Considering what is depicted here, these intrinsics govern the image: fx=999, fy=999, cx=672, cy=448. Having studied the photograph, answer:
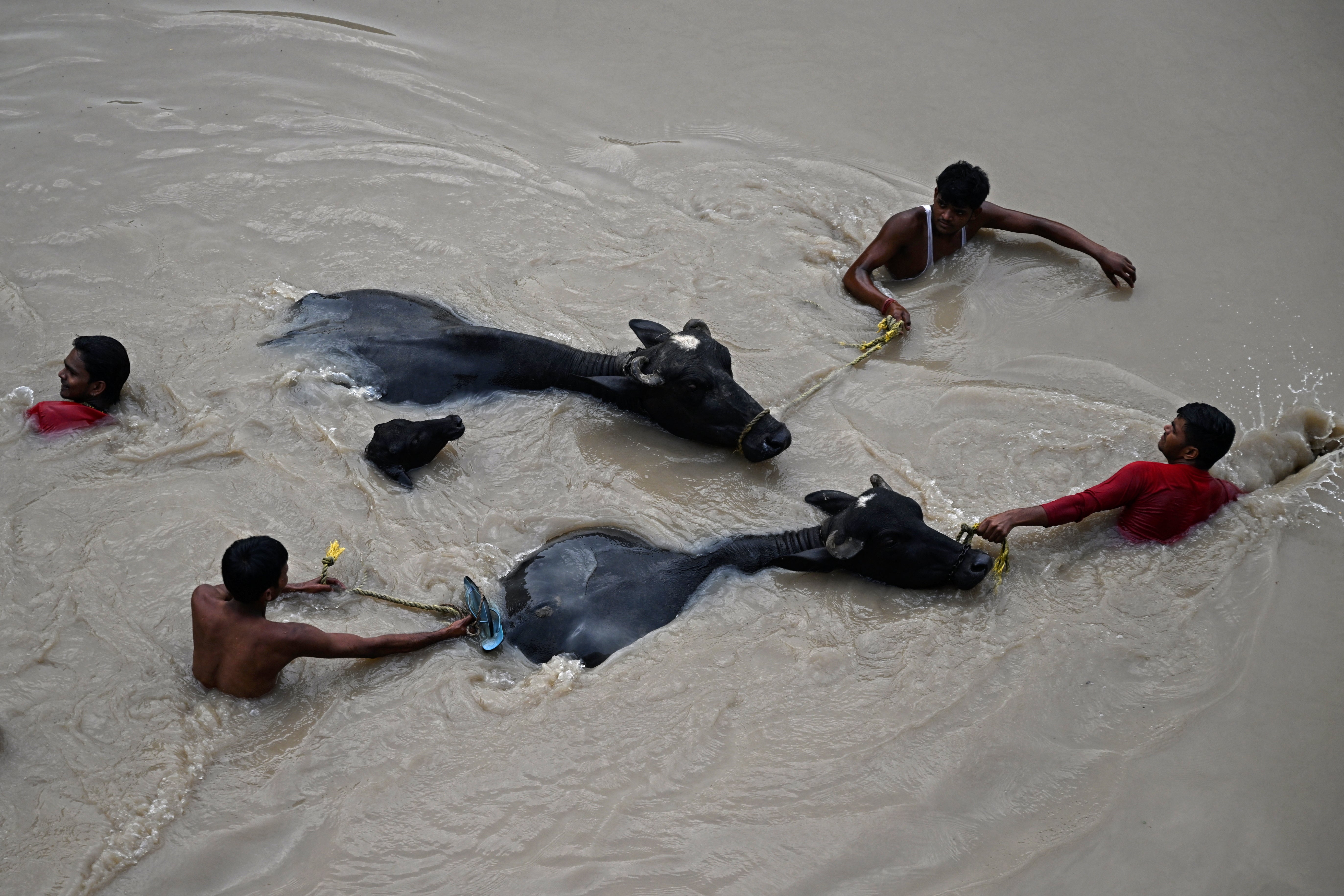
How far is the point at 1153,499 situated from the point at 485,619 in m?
3.38

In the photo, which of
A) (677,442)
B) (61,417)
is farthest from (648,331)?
(61,417)

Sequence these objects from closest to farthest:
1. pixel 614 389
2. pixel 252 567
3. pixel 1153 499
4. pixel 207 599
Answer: pixel 252 567
pixel 207 599
pixel 1153 499
pixel 614 389

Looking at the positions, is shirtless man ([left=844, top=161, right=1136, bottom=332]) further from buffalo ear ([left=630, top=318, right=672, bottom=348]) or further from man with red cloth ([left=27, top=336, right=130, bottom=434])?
man with red cloth ([left=27, top=336, right=130, bottom=434])

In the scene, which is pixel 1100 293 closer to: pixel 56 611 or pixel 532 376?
pixel 532 376

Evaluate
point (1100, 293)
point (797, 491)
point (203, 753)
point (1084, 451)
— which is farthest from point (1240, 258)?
point (203, 753)

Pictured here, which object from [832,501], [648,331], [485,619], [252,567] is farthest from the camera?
[648,331]

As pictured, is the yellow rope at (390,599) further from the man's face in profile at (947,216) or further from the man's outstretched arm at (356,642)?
the man's face in profile at (947,216)

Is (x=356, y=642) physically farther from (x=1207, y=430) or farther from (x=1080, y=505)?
(x=1207, y=430)

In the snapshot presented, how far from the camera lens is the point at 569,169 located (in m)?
7.89

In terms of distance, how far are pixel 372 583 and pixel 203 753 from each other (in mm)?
1108

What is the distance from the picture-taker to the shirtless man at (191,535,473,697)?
425 centimetres

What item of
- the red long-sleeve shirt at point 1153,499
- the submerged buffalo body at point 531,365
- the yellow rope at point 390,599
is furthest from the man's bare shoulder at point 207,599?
the red long-sleeve shirt at point 1153,499

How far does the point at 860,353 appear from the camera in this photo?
257 inches

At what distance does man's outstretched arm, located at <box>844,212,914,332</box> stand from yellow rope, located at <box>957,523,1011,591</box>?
2147 mm
